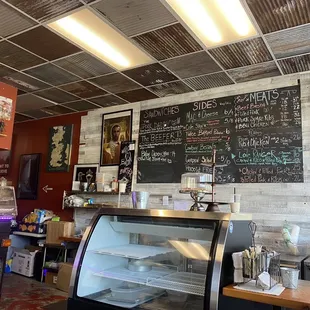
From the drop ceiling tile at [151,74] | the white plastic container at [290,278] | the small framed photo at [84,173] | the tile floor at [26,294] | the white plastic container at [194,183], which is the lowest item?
the tile floor at [26,294]

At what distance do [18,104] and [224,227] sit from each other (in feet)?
16.1

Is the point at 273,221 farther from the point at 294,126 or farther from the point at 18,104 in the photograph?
the point at 18,104

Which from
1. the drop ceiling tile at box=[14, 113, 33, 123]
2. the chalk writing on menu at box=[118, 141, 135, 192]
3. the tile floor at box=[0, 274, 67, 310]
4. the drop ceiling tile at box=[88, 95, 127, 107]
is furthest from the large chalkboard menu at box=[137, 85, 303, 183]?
the drop ceiling tile at box=[14, 113, 33, 123]

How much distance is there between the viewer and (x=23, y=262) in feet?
17.5

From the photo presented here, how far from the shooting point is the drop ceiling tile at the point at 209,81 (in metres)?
3.97

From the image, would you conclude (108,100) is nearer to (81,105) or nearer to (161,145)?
(81,105)

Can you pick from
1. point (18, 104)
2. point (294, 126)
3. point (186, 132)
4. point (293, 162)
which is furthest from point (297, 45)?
point (18, 104)

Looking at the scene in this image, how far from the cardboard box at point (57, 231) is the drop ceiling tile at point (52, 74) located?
2.29 meters

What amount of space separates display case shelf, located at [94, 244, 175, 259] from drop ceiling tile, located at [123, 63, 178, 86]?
2231 millimetres

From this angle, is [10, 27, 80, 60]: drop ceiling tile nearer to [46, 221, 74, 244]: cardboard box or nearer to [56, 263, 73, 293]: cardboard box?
[46, 221, 74, 244]: cardboard box

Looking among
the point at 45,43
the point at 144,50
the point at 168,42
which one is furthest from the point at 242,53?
the point at 45,43

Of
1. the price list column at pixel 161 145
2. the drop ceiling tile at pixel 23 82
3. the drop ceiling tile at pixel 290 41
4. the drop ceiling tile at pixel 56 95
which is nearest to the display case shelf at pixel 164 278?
the price list column at pixel 161 145

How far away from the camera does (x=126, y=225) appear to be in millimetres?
2545

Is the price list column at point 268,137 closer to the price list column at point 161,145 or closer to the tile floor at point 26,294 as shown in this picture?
the price list column at point 161,145
